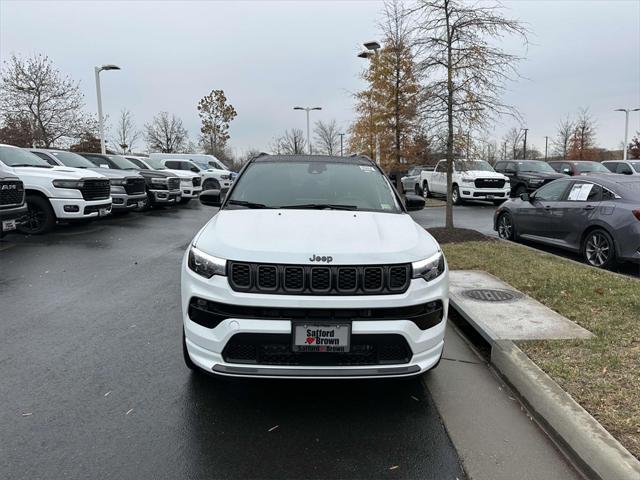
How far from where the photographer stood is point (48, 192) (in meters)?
10.9

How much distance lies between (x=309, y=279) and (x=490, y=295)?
3.52 metres

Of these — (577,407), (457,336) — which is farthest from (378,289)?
(457,336)

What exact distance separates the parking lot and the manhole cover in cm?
96

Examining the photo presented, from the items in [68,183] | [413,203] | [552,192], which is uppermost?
[68,183]

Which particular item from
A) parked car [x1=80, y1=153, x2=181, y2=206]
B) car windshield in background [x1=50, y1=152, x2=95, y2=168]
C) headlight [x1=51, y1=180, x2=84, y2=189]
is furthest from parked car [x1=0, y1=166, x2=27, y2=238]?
parked car [x1=80, y1=153, x2=181, y2=206]

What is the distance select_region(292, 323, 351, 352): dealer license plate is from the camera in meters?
2.98

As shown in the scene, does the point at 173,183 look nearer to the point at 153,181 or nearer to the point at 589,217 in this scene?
the point at 153,181

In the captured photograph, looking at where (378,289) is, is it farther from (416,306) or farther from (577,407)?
(577,407)

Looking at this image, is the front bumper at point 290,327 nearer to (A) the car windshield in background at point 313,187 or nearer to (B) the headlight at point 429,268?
(B) the headlight at point 429,268

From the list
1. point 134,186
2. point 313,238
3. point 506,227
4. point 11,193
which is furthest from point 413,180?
point 313,238

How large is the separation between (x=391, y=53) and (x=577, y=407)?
17681 mm

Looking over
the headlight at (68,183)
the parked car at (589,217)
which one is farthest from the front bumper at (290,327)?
the headlight at (68,183)

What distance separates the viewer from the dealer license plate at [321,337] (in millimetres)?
2980

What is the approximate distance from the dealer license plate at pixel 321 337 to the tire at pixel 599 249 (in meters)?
6.08
